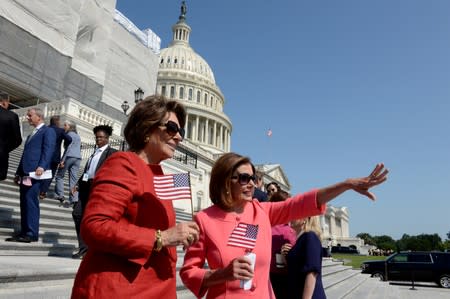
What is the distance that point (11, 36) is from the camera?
840 inches

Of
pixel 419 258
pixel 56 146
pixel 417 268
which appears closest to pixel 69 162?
pixel 56 146

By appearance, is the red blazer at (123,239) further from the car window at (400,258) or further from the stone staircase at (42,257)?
the car window at (400,258)

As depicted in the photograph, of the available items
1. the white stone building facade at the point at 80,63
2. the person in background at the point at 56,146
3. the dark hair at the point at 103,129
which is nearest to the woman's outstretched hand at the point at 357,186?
the dark hair at the point at 103,129

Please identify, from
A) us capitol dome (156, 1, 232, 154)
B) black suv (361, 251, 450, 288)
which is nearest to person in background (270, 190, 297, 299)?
black suv (361, 251, 450, 288)

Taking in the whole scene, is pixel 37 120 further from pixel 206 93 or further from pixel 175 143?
pixel 206 93

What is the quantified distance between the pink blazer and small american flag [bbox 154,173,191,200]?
50 cm

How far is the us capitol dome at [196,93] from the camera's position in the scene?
217ft

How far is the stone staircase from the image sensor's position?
307cm

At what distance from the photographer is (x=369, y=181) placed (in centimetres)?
206

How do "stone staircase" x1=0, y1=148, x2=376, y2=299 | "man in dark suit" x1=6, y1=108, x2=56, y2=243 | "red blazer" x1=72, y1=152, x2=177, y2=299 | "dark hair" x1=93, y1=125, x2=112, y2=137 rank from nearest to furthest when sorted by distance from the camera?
1. "red blazer" x1=72, y1=152, x2=177, y2=299
2. "stone staircase" x1=0, y1=148, x2=376, y2=299
3. "man in dark suit" x1=6, y1=108, x2=56, y2=243
4. "dark hair" x1=93, y1=125, x2=112, y2=137

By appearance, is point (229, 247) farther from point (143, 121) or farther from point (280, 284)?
point (280, 284)

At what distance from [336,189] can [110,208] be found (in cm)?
135

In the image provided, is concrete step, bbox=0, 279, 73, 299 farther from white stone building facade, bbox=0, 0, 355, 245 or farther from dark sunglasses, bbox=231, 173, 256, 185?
white stone building facade, bbox=0, 0, 355, 245

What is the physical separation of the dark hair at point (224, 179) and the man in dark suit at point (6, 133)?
4099 mm
